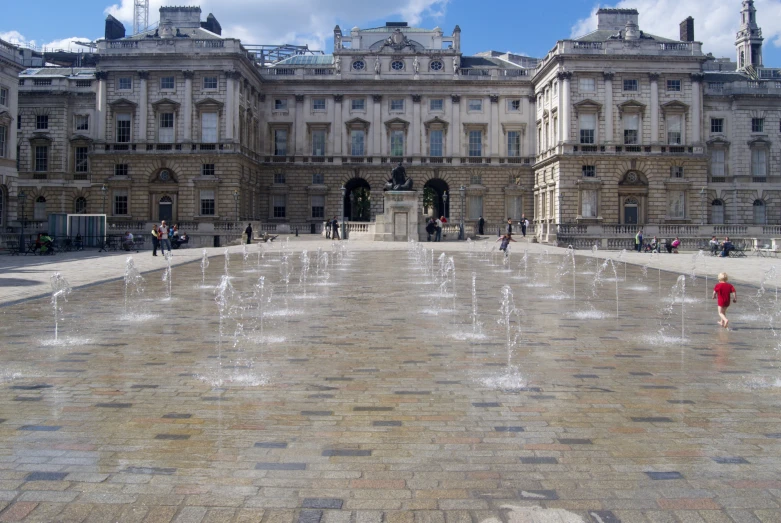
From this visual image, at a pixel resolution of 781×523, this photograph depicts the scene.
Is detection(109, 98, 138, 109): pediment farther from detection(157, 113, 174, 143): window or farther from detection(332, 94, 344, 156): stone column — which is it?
detection(332, 94, 344, 156): stone column

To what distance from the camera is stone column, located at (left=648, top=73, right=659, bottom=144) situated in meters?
54.4

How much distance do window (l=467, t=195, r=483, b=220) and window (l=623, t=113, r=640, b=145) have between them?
13486mm

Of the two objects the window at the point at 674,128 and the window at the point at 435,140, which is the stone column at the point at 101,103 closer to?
the window at the point at 435,140

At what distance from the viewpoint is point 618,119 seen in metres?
54.5

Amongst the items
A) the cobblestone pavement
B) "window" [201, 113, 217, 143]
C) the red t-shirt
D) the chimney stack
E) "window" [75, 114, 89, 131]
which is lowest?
the cobblestone pavement

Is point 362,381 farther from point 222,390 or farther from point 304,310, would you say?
point 304,310

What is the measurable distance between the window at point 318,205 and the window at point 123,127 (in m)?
16.2

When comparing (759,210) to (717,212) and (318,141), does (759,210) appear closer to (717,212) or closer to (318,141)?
(717,212)

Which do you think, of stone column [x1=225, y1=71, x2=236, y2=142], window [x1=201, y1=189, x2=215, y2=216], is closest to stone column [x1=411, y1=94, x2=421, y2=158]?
stone column [x1=225, y1=71, x2=236, y2=142]

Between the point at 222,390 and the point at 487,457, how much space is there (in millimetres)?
3417

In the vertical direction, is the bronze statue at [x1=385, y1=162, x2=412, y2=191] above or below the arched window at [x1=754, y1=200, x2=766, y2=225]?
above

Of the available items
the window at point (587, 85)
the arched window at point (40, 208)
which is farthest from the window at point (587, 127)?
the arched window at point (40, 208)

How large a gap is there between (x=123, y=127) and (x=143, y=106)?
99.5 inches

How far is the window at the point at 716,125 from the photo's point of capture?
58188 mm
